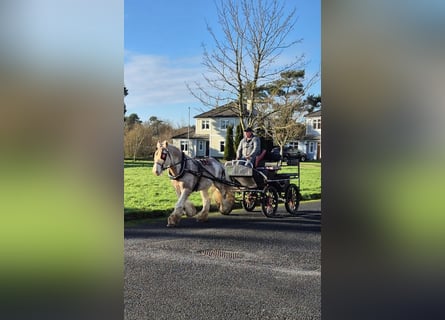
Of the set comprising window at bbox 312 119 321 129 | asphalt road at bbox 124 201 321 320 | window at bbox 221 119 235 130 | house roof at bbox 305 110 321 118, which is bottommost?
asphalt road at bbox 124 201 321 320

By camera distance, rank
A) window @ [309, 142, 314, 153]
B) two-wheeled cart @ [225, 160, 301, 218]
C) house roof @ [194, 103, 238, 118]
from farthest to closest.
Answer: two-wheeled cart @ [225, 160, 301, 218] < house roof @ [194, 103, 238, 118] < window @ [309, 142, 314, 153]

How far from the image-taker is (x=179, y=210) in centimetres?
424

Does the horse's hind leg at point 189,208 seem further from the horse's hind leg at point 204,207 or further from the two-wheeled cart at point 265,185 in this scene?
the two-wheeled cart at point 265,185

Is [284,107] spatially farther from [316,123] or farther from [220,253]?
[220,253]

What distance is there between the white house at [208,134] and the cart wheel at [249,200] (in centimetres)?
62

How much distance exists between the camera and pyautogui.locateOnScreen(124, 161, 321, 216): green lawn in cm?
374

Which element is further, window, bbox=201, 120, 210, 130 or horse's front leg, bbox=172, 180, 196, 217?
horse's front leg, bbox=172, 180, 196, 217

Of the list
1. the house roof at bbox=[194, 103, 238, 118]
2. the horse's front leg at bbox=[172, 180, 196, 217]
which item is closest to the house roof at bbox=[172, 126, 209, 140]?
the house roof at bbox=[194, 103, 238, 118]

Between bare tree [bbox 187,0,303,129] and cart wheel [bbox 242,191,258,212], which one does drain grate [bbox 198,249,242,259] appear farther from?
bare tree [bbox 187,0,303,129]
